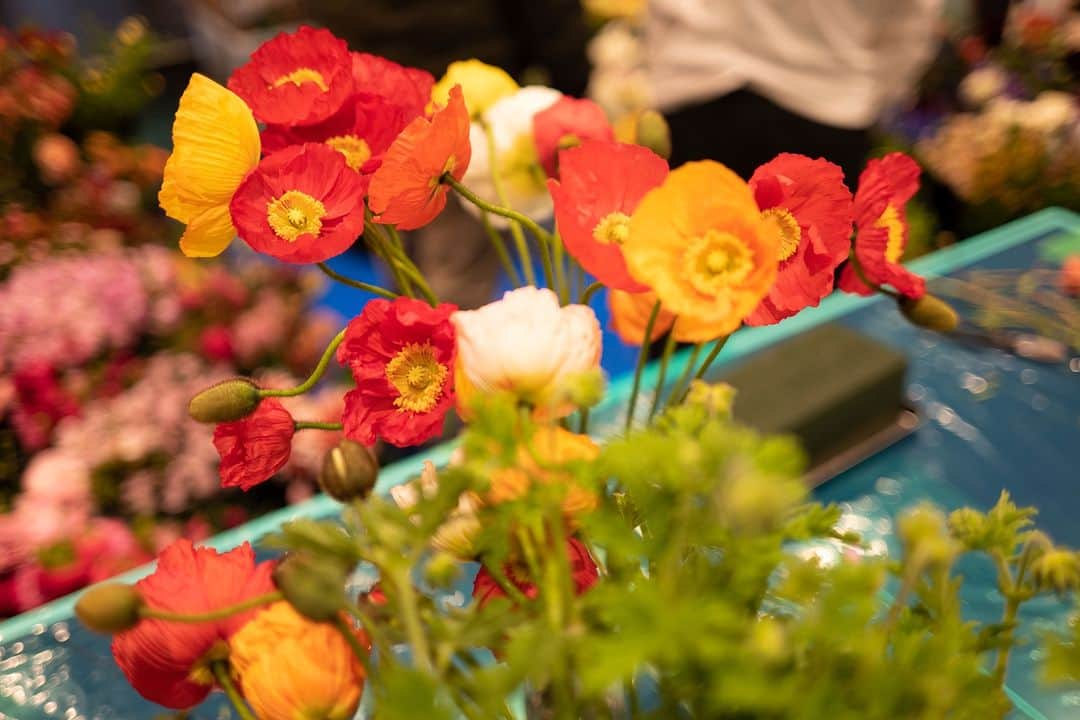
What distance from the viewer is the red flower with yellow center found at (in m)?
0.41

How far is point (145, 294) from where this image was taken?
1316mm

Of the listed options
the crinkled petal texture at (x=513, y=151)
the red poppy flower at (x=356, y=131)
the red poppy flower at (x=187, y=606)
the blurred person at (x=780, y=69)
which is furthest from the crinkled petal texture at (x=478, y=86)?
the blurred person at (x=780, y=69)

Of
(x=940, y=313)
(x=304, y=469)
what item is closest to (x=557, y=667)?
(x=940, y=313)

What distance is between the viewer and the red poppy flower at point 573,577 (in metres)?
0.38

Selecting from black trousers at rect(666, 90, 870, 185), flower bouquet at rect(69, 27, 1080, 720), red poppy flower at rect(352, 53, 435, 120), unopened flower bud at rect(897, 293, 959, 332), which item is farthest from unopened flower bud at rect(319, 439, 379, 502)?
black trousers at rect(666, 90, 870, 185)

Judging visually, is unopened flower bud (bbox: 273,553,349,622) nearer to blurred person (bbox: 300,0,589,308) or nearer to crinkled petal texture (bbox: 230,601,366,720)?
crinkled petal texture (bbox: 230,601,366,720)

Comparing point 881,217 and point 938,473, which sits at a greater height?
point 881,217

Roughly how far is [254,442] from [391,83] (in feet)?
0.69

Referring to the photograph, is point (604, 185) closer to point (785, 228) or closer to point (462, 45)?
point (785, 228)

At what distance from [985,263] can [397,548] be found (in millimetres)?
1199

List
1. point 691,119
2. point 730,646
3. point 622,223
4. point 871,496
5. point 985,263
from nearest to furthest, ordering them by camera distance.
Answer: point 730,646
point 622,223
point 871,496
point 985,263
point 691,119

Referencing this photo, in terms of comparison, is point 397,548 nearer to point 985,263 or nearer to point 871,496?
point 871,496

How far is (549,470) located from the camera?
310 mm

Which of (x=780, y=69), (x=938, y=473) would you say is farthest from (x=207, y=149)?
(x=780, y=69)
